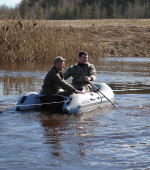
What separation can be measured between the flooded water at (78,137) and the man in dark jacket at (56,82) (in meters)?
0.55

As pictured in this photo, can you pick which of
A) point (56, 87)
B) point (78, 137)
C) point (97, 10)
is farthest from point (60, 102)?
point (97, 10)

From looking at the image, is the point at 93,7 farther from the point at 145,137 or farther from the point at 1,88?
the point at 145,137

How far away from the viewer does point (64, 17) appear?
249 feet

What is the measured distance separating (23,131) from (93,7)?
6691 centimetres

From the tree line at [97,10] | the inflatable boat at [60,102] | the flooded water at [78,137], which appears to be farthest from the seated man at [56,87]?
the tree line at [97,10]

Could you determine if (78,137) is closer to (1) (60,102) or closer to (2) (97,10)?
(1) (60,102)

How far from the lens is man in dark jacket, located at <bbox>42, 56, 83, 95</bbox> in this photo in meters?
9.69

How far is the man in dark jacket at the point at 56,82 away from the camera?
9688mm

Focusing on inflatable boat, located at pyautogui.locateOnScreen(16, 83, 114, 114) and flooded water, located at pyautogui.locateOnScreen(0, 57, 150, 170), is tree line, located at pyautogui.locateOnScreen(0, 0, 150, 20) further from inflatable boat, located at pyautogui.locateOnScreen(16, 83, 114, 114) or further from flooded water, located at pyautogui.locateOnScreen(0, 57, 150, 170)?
flooded water, located at pyautogui.locateOnScreen(0, 57, 150, 170)

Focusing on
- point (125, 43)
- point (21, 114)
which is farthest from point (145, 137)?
point (125, 43)

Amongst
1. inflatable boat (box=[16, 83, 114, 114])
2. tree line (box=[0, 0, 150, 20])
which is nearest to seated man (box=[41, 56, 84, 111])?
inflatable boat (box=[16, 83, 114, 114])

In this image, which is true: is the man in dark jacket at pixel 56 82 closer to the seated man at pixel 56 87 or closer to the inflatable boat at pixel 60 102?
the seated man at pixel 56 87

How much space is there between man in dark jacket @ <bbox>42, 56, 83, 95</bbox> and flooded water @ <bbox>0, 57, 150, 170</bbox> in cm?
55

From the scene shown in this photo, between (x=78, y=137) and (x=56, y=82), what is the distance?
249 centimetres
